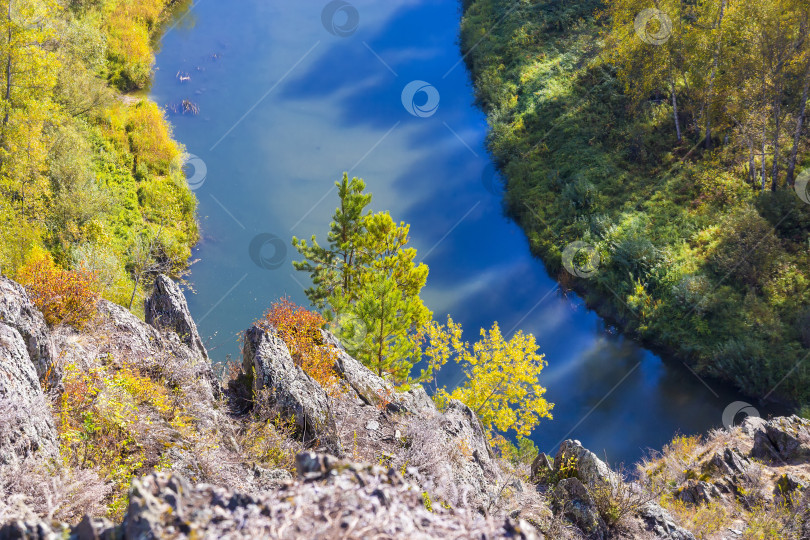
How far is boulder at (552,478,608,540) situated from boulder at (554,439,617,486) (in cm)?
60

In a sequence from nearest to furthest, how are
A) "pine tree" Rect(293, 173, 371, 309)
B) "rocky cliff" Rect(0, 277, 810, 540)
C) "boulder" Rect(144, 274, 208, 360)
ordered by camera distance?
Result: "rocky cliff" Rect(0, 277, 810, 540) < "boulder" Rect(144, 274, 208, 360) < "pine tree" Rect(293, 173, 371, 309)

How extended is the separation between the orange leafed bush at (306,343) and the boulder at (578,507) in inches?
273

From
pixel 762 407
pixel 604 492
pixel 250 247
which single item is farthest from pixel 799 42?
pixel 250 247

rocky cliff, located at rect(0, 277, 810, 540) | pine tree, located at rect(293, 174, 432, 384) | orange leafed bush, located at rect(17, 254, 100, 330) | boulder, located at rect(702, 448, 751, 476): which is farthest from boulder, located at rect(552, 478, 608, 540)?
orange leafed bush, located at rect(17, 254, 100, 330)

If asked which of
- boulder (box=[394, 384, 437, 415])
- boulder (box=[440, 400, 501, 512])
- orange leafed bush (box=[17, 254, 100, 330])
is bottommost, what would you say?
boulder (box=[440, 400, 501, 512])

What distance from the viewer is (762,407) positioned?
998 inches

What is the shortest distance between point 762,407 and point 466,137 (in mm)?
27662

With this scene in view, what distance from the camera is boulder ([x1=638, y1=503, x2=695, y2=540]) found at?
13.5 meters

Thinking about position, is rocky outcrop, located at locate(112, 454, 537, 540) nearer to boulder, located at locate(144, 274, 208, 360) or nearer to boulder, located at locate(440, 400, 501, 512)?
boulder, located at locate(440, 400, 501, 512)

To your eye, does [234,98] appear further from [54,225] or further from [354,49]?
[54,225]

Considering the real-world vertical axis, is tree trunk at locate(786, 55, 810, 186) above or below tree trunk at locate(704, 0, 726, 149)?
below

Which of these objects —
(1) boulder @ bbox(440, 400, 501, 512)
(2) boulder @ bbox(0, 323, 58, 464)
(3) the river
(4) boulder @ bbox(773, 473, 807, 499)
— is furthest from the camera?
(3) the river

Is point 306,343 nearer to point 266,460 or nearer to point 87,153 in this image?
point 266,460

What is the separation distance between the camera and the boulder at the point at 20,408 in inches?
322
